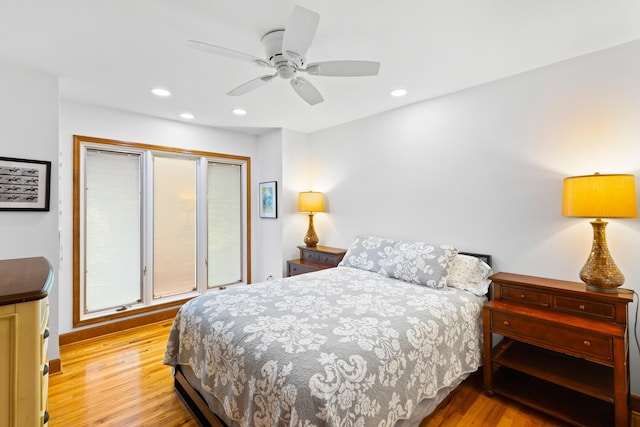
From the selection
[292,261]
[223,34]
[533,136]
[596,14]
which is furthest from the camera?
[292,261]

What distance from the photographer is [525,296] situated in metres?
2.14

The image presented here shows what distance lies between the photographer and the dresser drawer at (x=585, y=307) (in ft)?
5.96

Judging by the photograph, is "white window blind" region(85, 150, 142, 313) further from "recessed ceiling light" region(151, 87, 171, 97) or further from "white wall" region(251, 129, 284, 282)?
"white wall" region(251, 129, 284, 282)

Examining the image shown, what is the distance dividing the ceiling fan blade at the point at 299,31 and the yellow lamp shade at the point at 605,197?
1.91m

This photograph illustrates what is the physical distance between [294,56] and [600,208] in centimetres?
207

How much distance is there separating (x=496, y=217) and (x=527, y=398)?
1358 millimetres

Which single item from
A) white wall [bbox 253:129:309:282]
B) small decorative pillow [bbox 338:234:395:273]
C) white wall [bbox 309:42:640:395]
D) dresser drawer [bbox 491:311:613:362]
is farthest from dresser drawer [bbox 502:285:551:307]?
white wall [bbox 253:129:309:282]

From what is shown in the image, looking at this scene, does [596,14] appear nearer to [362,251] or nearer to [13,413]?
[362,251]

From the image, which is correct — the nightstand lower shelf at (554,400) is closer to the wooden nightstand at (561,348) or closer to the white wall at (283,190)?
the wooden nightstand at (561,348)

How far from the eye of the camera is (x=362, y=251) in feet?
10.2

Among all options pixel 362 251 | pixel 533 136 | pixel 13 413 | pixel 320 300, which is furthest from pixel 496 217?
pixel 13 413

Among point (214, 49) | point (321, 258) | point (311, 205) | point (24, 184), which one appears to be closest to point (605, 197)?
point (214, 49)

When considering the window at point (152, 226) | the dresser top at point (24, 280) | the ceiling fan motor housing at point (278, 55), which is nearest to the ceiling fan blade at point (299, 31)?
the ceiling fan motor housing at point (278, 55)

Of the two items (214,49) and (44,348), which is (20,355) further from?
(214,49)
